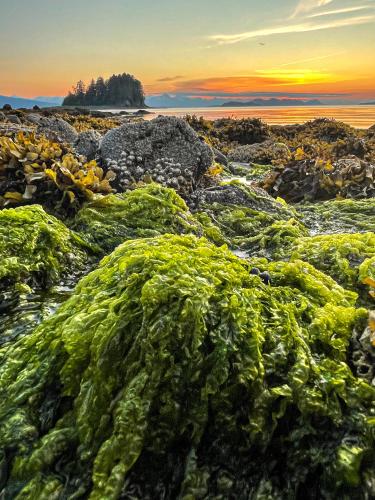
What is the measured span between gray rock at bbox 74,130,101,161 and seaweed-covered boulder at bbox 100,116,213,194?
0.35 m

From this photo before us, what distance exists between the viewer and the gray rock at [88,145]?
672 cm

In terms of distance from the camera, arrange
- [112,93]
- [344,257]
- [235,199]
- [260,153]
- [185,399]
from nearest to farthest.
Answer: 1. [185,399]
2. [344,257]
3. [235,199]
4. [260,153]
5. [112,93]

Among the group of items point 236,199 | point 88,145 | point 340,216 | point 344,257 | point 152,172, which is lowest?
point 340,216

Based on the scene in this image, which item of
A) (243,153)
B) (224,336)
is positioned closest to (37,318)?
(224,336)

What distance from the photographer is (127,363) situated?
1646 millimetres

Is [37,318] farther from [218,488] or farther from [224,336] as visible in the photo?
[218,488]

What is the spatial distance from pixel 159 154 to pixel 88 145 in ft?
4.71

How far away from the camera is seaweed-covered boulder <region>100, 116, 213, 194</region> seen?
19.6ft

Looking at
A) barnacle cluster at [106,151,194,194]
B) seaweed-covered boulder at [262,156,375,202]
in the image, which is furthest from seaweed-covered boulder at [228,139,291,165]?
barnacle cluster at [106,151,194,194]

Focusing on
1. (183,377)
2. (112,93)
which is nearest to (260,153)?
(183,377)

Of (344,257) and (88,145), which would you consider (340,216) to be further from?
(88,145)

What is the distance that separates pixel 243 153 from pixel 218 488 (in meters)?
12.4

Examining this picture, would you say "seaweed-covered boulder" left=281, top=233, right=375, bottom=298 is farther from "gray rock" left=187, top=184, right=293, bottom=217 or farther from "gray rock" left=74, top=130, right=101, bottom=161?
"gray rock" left=74, top=130, right=101, bottom=161

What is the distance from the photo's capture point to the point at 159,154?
20.7 ft
